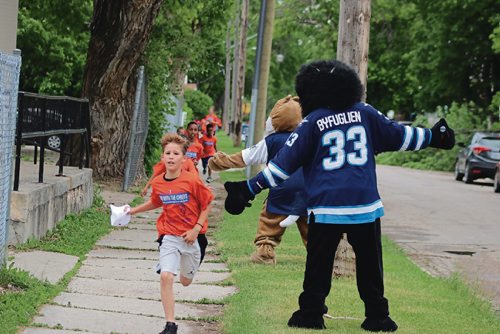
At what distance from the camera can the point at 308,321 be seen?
6969 mm

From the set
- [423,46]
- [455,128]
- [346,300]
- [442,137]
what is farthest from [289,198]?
[423,46]

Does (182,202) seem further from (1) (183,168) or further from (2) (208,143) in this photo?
(2) (208,143)

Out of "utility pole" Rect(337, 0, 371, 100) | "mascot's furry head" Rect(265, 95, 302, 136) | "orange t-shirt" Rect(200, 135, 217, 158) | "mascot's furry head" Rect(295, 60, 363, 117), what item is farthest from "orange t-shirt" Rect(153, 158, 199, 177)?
"orange t-shirt" Rect(200, 135, 217, 158)

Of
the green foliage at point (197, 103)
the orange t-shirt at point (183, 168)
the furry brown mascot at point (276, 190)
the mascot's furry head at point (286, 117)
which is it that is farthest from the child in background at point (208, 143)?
the green foliage at point (197, 103)

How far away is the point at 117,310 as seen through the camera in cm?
750

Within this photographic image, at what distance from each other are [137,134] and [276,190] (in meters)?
8.71

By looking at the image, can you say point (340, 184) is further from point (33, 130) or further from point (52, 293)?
point (33, 130)

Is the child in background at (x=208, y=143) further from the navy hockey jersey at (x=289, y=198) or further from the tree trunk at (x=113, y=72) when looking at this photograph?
the navy hockey jersey at (x=289, y=198)

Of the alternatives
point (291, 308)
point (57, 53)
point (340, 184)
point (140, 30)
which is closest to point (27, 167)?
point (140, 30)

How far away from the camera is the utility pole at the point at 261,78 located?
82.4 feet

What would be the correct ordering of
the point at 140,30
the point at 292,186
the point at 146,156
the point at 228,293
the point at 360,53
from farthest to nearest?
1. the point at 146,156
2. the point at 140,30
3. the point at 292,186
4. the point at 360,53
5. the point at 228,293

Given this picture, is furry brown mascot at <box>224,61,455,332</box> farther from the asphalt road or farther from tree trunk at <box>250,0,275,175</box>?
tree trunk at <box>250,0,275,175</box>

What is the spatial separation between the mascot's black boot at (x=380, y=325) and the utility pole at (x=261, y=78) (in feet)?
59.1

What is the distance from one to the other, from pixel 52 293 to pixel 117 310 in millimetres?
599
